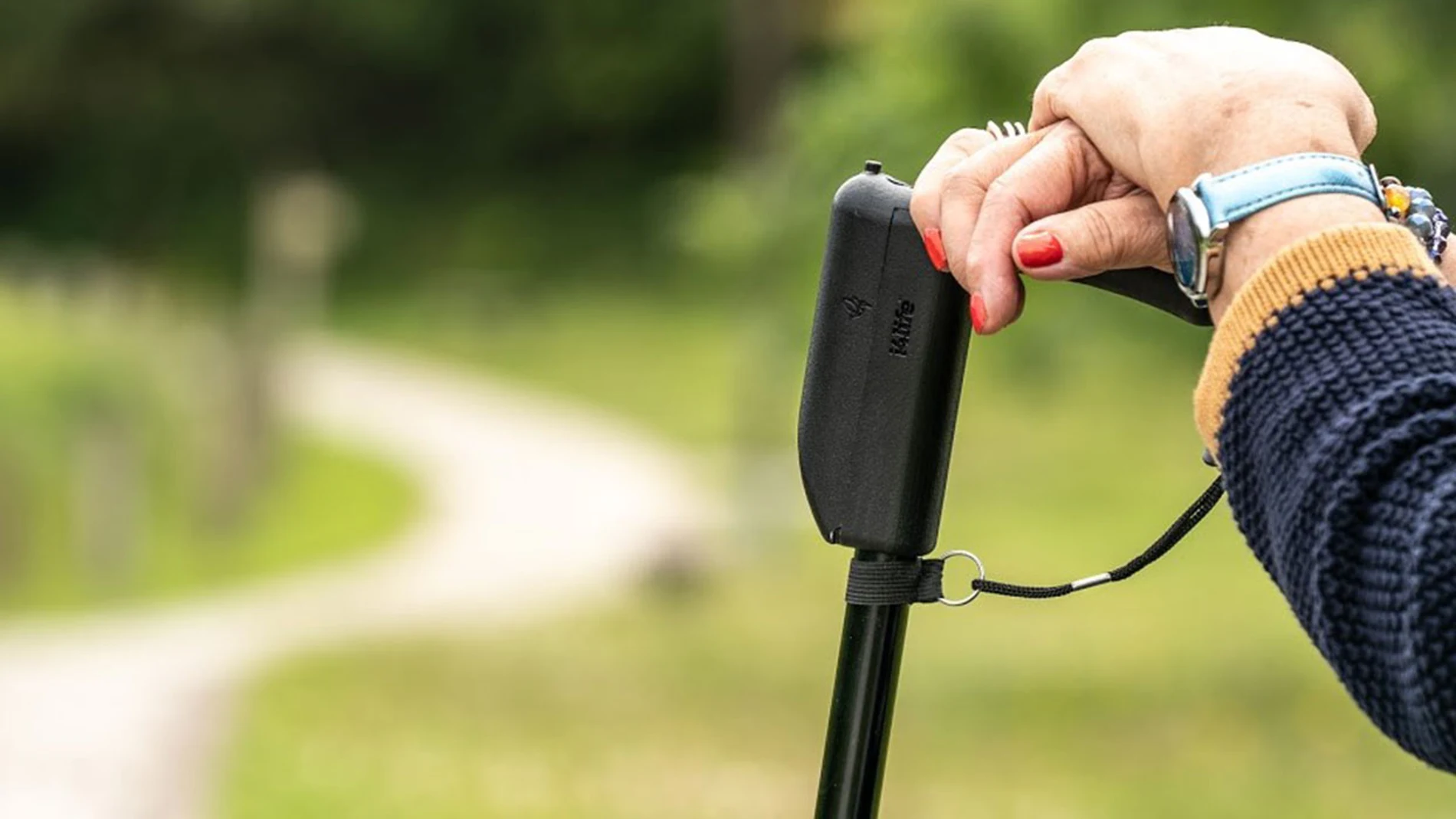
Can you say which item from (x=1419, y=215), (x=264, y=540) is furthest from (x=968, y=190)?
(x=264, y=540)

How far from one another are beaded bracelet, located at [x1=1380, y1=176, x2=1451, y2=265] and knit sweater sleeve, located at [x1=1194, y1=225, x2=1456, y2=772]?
0.16 m

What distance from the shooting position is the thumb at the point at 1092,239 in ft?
4.99

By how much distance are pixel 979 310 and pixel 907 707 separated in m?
10.2

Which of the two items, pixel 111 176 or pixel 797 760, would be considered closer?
pixel 797 760

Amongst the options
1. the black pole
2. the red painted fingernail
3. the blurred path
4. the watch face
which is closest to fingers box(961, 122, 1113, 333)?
the red painted fingernail

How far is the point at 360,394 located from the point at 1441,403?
888 inches

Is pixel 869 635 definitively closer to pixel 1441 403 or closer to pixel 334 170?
pixel 1441 403

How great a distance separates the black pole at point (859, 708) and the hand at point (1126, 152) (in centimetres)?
26

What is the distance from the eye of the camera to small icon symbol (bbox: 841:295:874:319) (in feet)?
5.33

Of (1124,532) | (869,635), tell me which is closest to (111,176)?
(1124,532)

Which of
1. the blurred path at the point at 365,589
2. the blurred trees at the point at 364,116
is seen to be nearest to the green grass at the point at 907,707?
the blurred path at the point at 365,589

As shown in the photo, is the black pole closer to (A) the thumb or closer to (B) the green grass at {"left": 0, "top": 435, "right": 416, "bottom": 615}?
(A) the thumb

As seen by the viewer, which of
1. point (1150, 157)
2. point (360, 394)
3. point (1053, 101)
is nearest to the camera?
point (1150, 157)

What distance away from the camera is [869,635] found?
5.43ft
